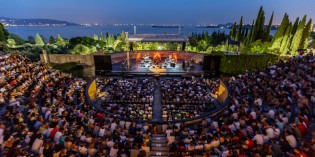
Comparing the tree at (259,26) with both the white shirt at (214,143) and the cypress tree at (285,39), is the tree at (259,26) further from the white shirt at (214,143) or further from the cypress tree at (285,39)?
the white shirt at (214,143)

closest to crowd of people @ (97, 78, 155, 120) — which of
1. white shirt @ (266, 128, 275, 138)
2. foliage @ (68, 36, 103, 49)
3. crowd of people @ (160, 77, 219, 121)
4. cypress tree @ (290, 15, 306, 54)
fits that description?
crowd of people @ (160, 77, 219, 121)

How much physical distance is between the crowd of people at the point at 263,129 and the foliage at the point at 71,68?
65.9ft

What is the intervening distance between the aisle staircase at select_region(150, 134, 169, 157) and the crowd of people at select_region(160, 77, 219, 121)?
4.16 metres

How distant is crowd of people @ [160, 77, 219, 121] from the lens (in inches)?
655

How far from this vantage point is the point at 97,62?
30.0 meters

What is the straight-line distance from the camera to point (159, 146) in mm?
11219

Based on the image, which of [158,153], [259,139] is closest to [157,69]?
[158,153]

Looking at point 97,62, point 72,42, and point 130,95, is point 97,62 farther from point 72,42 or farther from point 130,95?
point 72,42

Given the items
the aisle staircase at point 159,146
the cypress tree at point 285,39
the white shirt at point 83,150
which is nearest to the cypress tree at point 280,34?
the cypress tree at point 285,39

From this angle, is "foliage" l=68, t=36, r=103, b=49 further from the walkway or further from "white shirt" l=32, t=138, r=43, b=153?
"white shirt" l=32, t=138, r=43, b=153

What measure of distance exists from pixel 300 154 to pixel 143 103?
41.9 feet

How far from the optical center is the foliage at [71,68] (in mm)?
29067

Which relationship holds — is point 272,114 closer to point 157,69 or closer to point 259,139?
point 259,139

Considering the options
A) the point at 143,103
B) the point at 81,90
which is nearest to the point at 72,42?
the point at 81,90
